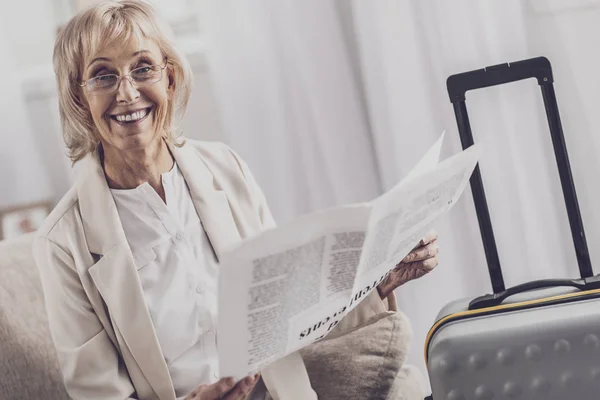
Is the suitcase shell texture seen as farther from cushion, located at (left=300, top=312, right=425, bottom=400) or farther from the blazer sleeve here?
the blazer sleeve

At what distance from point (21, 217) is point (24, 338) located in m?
0.98

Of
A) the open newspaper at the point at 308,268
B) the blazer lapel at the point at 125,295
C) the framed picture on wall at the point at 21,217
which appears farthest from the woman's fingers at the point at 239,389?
the framed picture on wall at the point at 21,217

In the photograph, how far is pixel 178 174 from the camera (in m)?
1.28

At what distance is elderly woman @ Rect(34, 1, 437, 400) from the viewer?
1.14 meters

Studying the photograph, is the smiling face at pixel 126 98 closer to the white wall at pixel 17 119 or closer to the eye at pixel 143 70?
the eye at pixel 143 70

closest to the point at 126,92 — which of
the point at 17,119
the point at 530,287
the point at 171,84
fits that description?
the point at 171,84

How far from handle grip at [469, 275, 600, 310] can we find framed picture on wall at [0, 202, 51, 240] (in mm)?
1418

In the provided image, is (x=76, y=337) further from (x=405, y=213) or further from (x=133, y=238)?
(x=405, y=213)

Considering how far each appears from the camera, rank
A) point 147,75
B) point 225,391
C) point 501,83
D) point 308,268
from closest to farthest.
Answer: point 308,268
point 225,391
point 501,83
point 147,75

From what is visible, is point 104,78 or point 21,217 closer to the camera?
point 104,78

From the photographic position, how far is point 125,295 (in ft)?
3.78

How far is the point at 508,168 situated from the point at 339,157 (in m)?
0.40

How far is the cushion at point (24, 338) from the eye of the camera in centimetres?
121

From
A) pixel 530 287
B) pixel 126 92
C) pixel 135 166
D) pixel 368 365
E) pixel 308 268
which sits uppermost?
pixel 126 92
